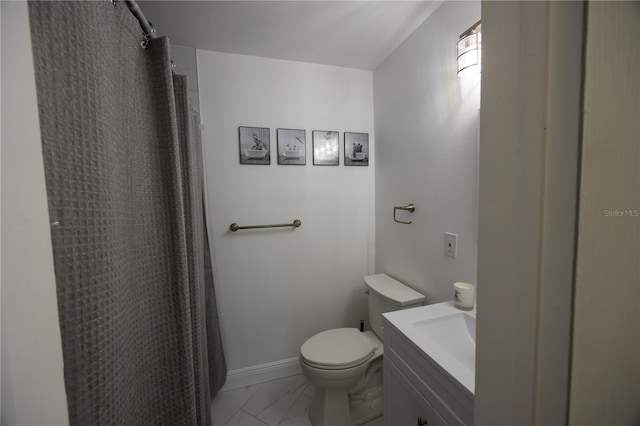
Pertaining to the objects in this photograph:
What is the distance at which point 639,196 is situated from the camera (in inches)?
14.3

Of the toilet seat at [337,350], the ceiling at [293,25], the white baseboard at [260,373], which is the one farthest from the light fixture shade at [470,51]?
the white baseboard at [260,373]

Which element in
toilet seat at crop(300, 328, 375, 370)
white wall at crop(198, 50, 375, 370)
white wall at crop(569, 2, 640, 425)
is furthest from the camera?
white wall at crop(198, 50, 375, 370)

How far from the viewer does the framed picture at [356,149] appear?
1.80 meters

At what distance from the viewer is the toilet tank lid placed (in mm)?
1305

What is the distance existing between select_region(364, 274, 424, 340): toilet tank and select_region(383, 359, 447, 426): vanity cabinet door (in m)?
0.34

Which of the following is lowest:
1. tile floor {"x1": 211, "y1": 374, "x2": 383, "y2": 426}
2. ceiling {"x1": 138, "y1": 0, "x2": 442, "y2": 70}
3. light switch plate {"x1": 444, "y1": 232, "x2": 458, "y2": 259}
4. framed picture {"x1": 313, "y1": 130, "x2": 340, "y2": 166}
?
tile floor {"x1": 211, "y1": 374, "x2": 383, "y2": 426}

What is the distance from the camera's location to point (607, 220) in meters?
0.34

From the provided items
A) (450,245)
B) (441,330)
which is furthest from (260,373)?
(450,245)

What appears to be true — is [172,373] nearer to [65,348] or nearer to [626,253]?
[65,348]

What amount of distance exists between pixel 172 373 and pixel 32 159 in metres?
0.76

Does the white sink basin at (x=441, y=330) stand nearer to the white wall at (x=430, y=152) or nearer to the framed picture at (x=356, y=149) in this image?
the white wall at (x=430, y=152)

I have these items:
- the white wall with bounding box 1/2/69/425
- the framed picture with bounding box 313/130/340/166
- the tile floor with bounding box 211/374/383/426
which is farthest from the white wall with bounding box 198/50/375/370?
the white wall with bounding box 1/2/69/425

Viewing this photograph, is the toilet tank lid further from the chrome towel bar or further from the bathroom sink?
the chrome towel bar

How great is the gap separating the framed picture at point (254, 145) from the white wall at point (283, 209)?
0.04 m
